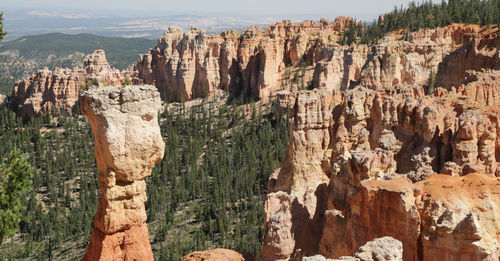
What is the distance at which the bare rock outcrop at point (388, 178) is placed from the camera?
58.1ft

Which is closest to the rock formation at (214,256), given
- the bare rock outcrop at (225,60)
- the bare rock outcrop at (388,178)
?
the bare rock outcrop at (388,178)

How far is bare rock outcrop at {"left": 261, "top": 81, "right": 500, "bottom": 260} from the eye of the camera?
17719mm

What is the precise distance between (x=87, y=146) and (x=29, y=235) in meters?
26.1

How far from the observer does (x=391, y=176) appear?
821 inches

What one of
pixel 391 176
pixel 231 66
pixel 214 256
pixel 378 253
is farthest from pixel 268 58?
pixel 378 253

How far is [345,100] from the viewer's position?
31.3 m

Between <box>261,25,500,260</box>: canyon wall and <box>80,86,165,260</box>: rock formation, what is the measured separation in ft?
28.8

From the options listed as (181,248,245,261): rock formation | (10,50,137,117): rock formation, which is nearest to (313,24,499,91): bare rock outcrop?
(181,248,245,261): rock formation

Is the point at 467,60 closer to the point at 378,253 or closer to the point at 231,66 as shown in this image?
the point at 378,253

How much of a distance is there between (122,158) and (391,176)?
11207 millimetres

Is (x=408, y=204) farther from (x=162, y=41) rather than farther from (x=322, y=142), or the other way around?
(x=162, y=41)

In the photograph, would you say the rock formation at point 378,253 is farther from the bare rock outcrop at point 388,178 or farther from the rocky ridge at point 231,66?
the rocky ridge at point 231,66

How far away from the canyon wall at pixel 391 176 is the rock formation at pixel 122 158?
346 inches

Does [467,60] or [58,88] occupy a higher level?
[467,60]
